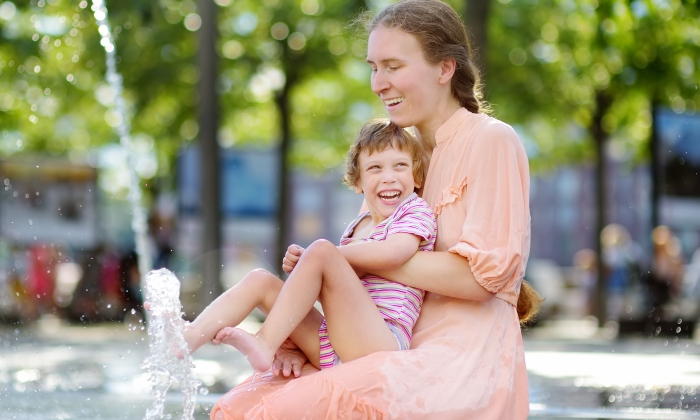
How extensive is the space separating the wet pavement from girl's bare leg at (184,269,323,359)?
84cm

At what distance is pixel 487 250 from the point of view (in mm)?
3057

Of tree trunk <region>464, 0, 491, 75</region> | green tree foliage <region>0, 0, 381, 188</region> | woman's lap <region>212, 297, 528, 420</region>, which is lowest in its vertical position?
woman's lap <region>212, 297, 528, 420</region>

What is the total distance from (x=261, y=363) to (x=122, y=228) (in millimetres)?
19455

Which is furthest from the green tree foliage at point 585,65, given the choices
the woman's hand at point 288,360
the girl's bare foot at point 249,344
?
the girl's bare foot at point 249,344

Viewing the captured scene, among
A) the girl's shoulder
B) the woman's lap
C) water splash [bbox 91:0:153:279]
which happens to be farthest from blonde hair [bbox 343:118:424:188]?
water splash [bbox 91:0:153:279]

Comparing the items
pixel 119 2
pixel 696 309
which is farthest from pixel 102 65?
pixel 696 309

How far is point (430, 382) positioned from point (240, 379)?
3.94 meters

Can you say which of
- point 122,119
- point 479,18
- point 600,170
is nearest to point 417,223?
point 479,18

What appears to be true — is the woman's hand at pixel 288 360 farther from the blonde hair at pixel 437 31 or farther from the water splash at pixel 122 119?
the water splash at pixel 122 119

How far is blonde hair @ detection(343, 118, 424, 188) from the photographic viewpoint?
10.9ft

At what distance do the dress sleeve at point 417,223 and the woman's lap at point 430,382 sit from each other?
224 millimetres

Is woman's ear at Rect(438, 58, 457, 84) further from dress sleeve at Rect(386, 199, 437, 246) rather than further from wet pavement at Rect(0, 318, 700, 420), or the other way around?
wet pavement at Rect(0, 318, 700, 420)

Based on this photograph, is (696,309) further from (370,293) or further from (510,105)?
(370,293)

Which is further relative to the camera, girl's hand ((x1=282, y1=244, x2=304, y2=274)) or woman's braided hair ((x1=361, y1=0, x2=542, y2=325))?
woman's braided hair ((x1=361, y1=0, x2=542, y2=325))
